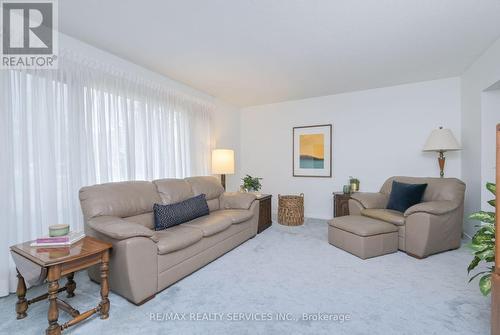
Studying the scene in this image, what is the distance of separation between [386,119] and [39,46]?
485 cm

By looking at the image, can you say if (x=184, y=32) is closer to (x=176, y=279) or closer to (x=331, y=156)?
(x=176, y=279)

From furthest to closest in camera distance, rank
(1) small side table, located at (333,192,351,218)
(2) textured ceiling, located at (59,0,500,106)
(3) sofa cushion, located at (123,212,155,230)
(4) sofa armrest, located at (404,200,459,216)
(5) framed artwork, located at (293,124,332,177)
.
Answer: (5) framed artwork, located at (293,124,332,177), (1) small side table, located at (333,192,351,218), (4) sofa armrest, located at (404,200,459,216), (3) sofa cushion, located at (123,212,155,230), (2) textured ceiling, located at (59,0,500,106)

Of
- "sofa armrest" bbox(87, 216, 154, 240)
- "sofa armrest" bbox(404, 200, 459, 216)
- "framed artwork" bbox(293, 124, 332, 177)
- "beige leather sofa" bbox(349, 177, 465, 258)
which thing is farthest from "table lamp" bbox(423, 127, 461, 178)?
"sofa armrest" bbox(87, 216, 154, 240)

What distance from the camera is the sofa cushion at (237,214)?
317 cm

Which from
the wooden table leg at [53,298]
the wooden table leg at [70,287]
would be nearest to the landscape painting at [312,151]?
the wooden table leg at [70,287]

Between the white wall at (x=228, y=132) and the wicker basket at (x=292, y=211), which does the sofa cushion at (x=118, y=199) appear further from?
the wicker basket at (x=292, y=211)

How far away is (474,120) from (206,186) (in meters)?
3.90

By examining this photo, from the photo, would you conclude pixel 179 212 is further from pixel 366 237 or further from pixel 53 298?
pixel 366 237

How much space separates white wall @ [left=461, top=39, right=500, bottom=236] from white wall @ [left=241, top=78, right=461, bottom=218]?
22 cm

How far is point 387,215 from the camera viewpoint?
3.16m

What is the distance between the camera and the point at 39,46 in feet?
7.57

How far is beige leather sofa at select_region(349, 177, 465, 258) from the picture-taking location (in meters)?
2.81

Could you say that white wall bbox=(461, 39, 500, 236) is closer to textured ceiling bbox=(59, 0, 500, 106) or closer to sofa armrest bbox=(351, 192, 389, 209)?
textured ceiling bbox=(59, 0, 500, 106)

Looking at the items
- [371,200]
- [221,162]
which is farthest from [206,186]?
[371,200]
